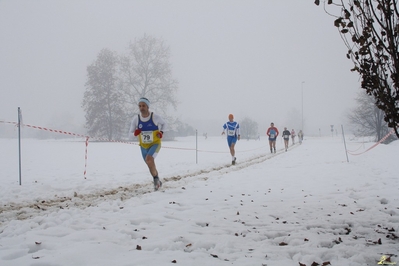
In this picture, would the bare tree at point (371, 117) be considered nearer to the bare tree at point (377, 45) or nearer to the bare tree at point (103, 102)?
the bare tree at point (103, 102)

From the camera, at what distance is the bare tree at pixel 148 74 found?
35.0m

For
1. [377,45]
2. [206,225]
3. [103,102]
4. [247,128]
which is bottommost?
[206,225]

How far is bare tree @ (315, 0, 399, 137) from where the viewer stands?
291cm

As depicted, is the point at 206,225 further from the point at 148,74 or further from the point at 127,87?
the point at 148,74

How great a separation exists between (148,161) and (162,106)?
2963 centimetres

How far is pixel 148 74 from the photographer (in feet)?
117

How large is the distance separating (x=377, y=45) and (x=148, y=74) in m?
34.7

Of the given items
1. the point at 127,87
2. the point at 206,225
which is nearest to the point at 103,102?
the point at 127,87

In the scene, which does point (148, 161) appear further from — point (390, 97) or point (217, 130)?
point (217, 130)

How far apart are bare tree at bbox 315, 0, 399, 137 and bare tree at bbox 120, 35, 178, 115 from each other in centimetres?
3241

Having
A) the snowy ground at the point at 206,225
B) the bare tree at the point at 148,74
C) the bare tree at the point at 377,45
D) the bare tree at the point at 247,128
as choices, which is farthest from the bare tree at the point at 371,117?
the bare tree at the point at 247,128

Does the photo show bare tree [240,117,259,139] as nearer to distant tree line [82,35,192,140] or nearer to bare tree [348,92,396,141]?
bare tree [348,92,396,141]

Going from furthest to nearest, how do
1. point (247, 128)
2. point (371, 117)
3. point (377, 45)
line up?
1. point (247, 128)
2. point (371, 117)
3. point (377, 45)

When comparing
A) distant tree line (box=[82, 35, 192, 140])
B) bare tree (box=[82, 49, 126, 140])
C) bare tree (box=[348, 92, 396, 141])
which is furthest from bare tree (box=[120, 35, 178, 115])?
bare tree (box=[348, 92, 396, 141])
